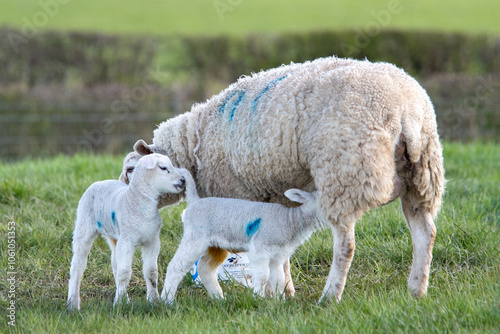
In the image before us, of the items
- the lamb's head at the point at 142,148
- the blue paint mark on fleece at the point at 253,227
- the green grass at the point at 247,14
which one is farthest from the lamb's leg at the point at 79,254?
the green grass at the point at 247,14

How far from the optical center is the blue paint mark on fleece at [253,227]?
3.66 m

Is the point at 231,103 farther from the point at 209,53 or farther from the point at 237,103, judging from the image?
the point at 209,53

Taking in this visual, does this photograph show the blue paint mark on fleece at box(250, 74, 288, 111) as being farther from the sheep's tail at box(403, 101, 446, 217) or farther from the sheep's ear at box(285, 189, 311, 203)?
the sheep's tail at box(403, 101, 446, 217)

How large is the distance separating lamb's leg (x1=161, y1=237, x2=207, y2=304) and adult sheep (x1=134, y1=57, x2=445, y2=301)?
0.91 ft

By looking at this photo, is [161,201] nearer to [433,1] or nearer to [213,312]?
[213,312]

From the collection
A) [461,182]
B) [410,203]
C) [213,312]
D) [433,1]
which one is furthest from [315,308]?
[433,1]

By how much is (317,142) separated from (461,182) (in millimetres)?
3319

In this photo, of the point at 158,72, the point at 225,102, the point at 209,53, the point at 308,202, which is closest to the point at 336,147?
the point at 308,202

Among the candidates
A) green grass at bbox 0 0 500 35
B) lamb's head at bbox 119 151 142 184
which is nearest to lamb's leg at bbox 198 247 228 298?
lamb's head at bbox 119 151 142 184

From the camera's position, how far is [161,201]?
4.49 metres

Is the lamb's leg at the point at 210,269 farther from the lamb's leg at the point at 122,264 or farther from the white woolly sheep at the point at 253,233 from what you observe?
the lamb's leg at the point at 122,264

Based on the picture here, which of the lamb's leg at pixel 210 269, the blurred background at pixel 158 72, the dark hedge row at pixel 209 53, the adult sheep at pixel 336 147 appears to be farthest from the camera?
the dark hedge row at pixel 209 53

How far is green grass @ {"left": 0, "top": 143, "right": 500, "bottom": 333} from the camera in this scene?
3.13 meters

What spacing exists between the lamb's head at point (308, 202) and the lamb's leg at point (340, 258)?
0.42ft
